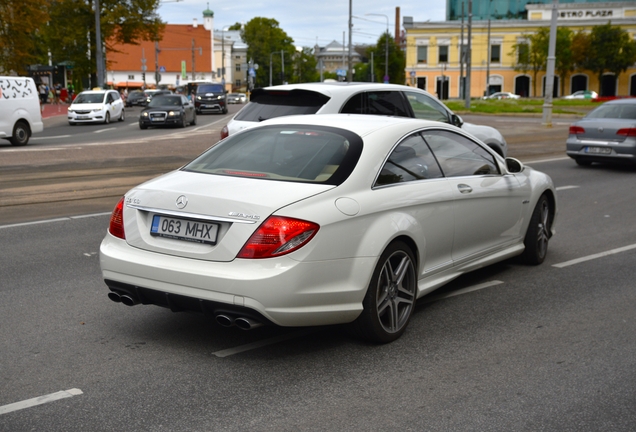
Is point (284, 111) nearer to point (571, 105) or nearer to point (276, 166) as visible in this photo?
point (276, 166)

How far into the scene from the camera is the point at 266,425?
4.01 meters

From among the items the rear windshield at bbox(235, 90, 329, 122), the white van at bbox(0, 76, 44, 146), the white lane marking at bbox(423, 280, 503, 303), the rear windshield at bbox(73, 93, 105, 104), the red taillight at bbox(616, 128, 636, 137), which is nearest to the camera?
the white lane marking at bbox(423, 280, 503, 303)

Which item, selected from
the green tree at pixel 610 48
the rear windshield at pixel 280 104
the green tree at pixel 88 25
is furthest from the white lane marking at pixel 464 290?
the green tree at pixel 610 48

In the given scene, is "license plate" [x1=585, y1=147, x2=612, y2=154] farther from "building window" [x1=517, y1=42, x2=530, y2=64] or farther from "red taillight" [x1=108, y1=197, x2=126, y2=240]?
"building window" [x1=517, y1=42, x2=530, y2=64]

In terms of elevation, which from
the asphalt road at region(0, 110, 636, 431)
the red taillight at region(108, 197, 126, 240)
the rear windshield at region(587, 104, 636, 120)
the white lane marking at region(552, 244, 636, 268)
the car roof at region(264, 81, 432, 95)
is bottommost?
the white lane marking at region(552, 244, 636, 268)

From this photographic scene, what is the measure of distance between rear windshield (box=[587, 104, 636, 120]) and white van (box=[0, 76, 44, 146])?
50.5 feet

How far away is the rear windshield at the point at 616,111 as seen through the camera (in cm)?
1694

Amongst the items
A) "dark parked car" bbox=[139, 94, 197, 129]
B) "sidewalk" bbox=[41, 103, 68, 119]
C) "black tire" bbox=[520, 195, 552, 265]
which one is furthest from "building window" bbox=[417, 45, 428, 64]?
"black tire" bbox=[520, 195, 552, 265]

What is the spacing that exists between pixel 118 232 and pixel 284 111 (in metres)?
5.90

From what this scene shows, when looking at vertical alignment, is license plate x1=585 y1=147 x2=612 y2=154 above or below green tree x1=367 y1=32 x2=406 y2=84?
below

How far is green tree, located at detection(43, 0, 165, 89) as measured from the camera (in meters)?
56.9

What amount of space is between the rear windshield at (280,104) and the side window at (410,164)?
Result: 4789 millimetres

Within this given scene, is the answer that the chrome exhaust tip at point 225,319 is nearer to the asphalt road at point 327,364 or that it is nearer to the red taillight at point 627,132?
the asphalt road at point 327,364

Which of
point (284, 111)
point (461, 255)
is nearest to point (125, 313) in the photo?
point (461, 255)
